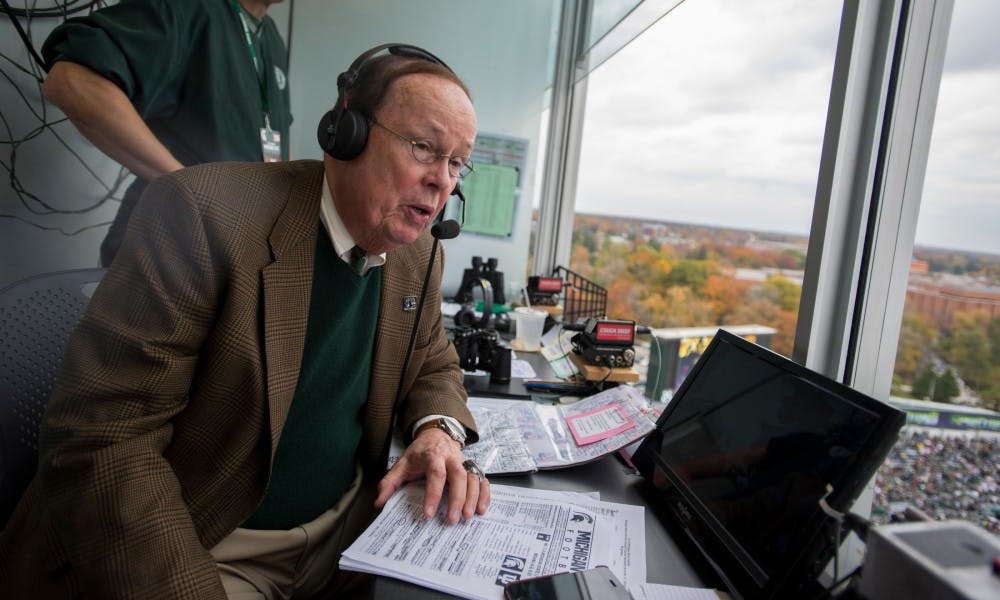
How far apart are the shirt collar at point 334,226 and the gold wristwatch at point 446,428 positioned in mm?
350

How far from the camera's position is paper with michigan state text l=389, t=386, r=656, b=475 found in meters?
0.94

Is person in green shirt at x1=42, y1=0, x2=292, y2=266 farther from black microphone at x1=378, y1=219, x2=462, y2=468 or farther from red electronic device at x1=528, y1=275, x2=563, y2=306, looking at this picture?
red electronic device at x1=528, y1=275, x2=563, y2=306

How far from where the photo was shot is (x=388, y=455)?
1.03m

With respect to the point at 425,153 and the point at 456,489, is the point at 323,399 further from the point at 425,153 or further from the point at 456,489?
the point at 425,153

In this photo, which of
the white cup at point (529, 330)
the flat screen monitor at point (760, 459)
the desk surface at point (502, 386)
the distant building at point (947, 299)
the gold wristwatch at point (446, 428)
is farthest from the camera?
the white cup at point (529, 330)

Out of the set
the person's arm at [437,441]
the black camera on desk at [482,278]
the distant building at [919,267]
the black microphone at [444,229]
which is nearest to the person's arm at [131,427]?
the person's arm at [437,441]

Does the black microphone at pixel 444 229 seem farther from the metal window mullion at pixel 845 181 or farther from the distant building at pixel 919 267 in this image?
the distant building at pixel 919 267

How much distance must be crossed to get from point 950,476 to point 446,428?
0.79m

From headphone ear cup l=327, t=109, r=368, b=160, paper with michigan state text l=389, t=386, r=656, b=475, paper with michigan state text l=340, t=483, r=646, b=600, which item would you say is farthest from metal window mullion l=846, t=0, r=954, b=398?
headphone ear cup l=327, t=109, r=368, b=160

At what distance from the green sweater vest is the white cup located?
88cm

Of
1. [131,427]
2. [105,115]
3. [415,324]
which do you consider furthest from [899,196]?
[105,115]

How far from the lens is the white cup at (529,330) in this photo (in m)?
1.84

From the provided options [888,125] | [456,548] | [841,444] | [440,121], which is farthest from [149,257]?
[888,125]

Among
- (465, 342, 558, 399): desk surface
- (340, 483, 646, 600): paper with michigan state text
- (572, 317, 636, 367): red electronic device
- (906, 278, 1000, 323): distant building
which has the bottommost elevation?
(340, 483, 646, 600): paper with michigan state text
